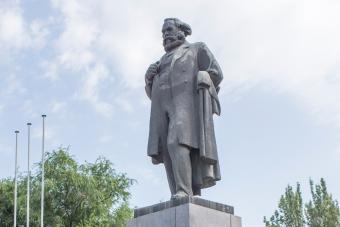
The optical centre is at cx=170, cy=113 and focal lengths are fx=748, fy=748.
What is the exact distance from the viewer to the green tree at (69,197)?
130ft

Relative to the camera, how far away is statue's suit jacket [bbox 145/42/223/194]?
38.1 feet

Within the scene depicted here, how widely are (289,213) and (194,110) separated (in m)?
29.6

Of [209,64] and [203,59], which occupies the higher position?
[203,59]

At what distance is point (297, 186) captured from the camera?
42.8 meters

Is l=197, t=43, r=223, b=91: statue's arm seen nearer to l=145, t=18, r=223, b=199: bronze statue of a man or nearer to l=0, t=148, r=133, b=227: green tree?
l=145, t=18, r=223, b=199: bronze statue of a man

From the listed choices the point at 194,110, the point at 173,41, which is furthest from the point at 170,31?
the point at 194,110

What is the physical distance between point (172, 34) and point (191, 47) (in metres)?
0.40

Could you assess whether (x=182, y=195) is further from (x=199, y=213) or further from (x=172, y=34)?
(x=172, y=34)

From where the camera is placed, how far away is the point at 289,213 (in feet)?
132

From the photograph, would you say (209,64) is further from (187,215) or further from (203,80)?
(187,215)

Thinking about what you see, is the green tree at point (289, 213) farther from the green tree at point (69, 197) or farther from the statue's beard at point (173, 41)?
the statue's beard at point (173, 41)

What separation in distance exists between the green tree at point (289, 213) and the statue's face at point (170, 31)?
94.1 ft

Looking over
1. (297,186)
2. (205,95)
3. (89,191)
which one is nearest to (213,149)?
(205,95)

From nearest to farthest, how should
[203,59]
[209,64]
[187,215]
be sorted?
[187,215] < [209,64] < [203,59]
